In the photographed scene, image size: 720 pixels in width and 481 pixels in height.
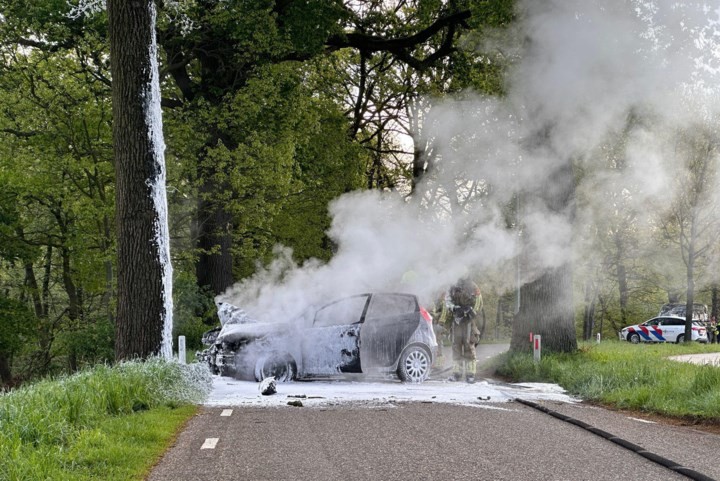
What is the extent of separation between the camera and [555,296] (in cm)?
1709

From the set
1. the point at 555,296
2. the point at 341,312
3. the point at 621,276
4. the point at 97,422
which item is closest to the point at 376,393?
the point at 341,312

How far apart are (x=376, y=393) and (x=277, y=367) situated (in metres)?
2.39

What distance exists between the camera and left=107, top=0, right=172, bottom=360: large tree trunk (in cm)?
1308

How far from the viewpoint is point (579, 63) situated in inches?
612

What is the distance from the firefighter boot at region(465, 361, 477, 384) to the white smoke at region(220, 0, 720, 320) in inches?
68.9

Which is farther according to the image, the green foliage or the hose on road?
the green foliage

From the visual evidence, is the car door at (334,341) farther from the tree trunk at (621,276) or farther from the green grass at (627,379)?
the tree trunk at (621,276)


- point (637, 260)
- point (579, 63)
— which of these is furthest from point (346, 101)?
point (637, 260)

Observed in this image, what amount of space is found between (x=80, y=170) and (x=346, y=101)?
13.9 metres

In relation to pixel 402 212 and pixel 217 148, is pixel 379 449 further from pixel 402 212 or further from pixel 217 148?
pixel 217 148

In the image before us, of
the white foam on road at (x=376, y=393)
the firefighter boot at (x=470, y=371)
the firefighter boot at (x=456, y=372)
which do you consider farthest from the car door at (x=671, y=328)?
the white foam on road at (x=376, y=393)

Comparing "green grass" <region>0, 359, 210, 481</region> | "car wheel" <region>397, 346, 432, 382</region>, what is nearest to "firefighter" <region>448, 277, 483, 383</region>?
"car wheel" <region>397, 346, 432, 382</region>

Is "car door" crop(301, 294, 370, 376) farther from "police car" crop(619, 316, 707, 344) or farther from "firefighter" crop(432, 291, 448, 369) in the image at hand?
"police car" crop(619, 316, 707, 344)

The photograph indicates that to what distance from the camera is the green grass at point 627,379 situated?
1047cm
